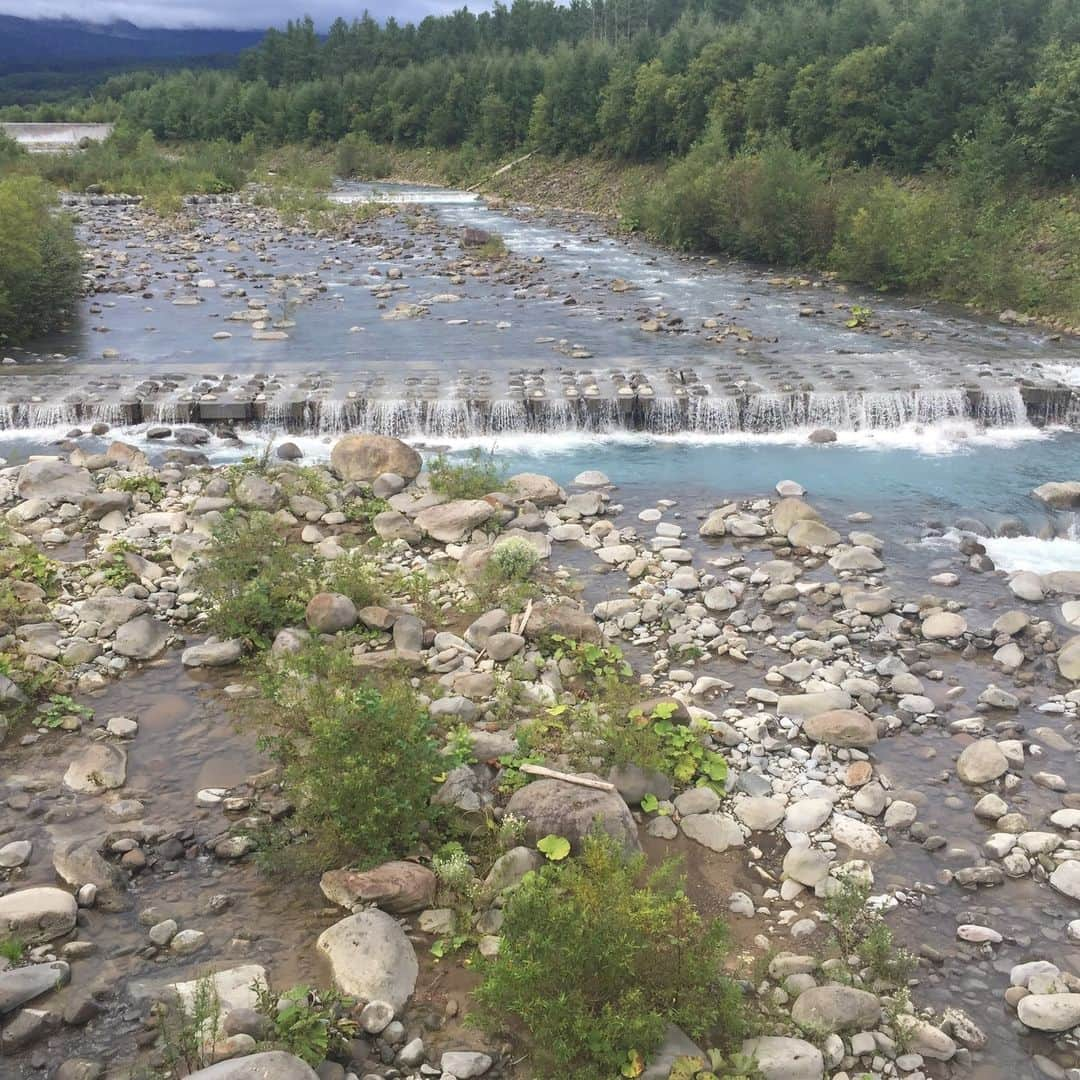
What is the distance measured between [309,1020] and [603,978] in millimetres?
1317

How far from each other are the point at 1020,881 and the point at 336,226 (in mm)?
32250

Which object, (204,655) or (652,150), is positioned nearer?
(204,655)

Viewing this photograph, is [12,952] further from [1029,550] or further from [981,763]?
[1029,550]

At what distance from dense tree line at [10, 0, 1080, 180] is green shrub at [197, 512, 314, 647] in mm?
21892

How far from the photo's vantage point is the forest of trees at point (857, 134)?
2164 centimetres

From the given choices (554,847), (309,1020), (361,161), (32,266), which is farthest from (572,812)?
(361,161)

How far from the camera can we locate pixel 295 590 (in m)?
8.17

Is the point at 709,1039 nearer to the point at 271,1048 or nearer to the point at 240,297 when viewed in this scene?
the point at 271,1048

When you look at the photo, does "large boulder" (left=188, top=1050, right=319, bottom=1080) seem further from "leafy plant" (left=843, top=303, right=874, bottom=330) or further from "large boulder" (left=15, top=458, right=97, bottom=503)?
"leafy plant" (left=843, top=303, right=874, bottom=330)

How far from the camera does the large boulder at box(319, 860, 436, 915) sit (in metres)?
5.11

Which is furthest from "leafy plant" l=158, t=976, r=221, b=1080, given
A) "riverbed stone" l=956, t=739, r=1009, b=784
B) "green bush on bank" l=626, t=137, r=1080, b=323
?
"green bush on bank" l=626, t=137, r=1080, b=323

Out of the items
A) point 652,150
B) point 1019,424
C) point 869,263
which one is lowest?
point 1019,424

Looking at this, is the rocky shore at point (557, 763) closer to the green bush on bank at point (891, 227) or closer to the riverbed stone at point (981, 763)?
the riverbed stone at point (981, 763)

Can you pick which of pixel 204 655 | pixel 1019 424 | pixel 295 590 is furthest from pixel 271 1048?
pixel 1019 424
